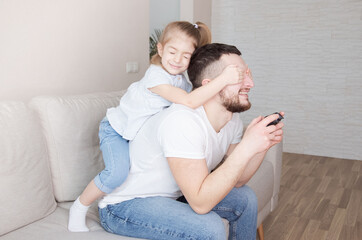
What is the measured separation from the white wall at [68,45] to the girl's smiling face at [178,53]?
774mm

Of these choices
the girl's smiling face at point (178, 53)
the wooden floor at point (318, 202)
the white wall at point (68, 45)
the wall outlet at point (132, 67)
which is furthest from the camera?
the wall outlet at point (132, 67)

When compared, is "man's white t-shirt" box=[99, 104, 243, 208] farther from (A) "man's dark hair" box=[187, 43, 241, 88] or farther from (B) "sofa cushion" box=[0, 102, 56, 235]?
(B) "sofa cushion" box=[0, 102, 56, 235]

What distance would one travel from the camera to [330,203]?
2.89 m

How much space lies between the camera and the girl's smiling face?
1627mm

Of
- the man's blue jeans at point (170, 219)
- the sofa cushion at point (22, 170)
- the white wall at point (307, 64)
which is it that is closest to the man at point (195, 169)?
the man's blue jeans at point (170, 219)

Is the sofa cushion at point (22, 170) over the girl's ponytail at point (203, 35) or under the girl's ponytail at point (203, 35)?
under

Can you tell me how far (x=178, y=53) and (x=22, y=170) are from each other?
2.64 feet

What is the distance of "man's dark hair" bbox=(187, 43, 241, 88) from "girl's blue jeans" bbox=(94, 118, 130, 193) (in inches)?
15.9

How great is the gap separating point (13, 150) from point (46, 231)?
0.33 metres

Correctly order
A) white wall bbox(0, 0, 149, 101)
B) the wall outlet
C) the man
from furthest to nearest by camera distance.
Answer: the wall outlet, white wall bbox(0, 0, 149, 101), the man

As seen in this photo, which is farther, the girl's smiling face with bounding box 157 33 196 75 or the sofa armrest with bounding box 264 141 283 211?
the sofa armrest with bounding box 264 141 283 211

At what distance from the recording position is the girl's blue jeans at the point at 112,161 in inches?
54.8

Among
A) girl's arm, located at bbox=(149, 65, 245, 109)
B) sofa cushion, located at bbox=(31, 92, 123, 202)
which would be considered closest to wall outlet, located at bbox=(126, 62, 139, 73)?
sofa cushion, located at bbox=(31, 92, 123, 202)

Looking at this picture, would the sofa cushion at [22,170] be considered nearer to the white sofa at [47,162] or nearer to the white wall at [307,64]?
the white sofa at [47,162]
